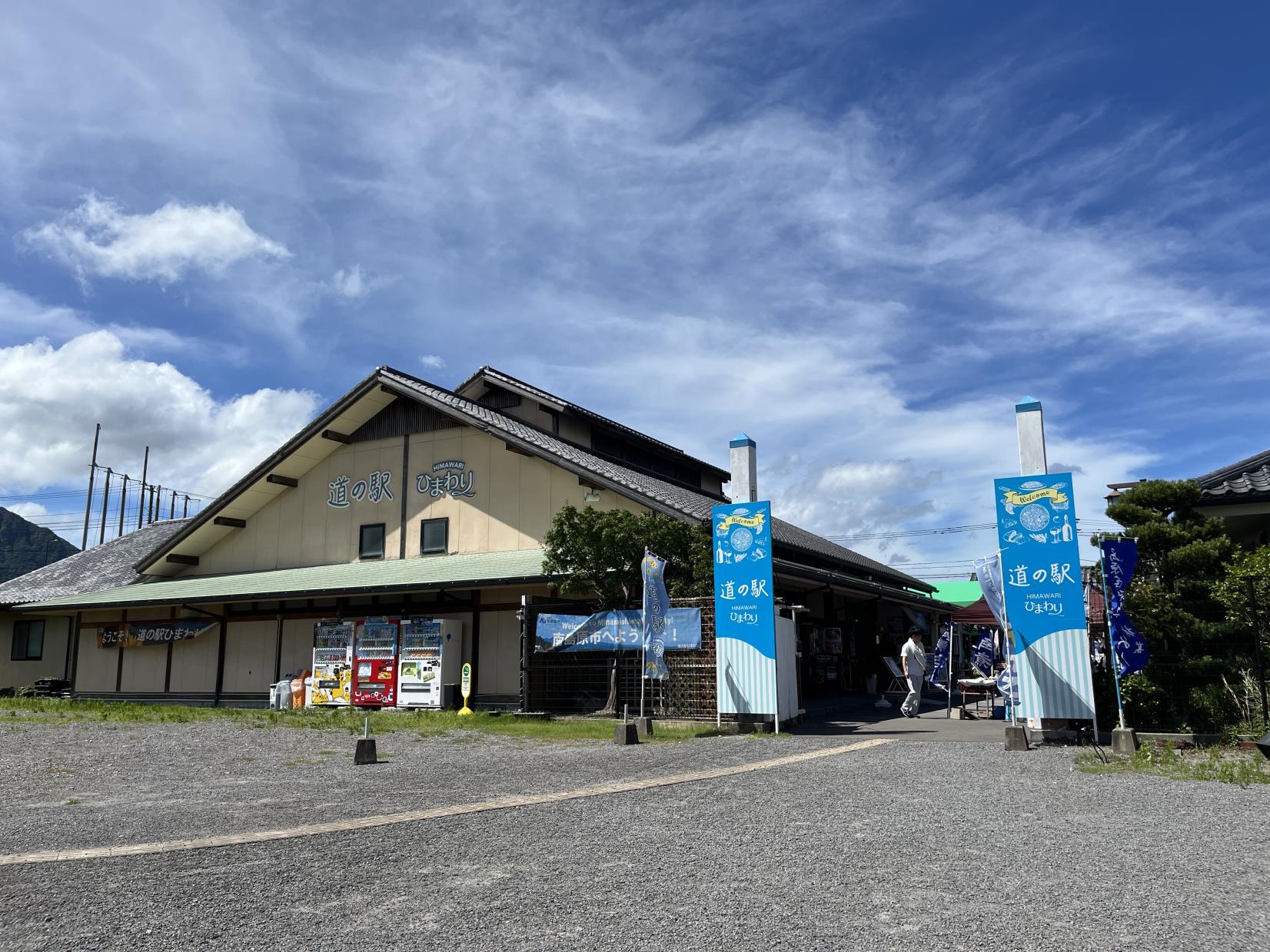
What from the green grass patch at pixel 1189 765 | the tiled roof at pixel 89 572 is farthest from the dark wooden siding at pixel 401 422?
the green grass patch at pixel 1189 765

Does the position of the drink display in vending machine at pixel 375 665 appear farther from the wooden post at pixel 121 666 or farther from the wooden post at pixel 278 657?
the wooden post at pixel 121 666

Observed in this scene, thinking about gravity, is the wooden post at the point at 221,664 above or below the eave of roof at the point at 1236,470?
below

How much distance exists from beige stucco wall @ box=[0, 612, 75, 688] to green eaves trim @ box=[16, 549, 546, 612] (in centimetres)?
213

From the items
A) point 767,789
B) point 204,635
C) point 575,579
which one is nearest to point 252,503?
point 204,635

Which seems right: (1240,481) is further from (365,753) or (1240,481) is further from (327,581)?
(327,581)

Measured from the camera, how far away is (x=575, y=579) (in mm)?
15648

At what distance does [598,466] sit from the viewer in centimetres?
1972

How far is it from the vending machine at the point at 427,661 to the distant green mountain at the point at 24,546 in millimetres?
86807

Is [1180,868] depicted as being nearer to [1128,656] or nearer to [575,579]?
[1128,656]

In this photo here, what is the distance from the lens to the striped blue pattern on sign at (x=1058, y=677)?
419 inches

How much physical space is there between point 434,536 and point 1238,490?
1517 cm

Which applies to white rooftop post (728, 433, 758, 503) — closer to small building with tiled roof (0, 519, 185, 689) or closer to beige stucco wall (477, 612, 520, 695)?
beige stucco wall (477, 612, 520, 695)

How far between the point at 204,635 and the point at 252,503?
3.44 m

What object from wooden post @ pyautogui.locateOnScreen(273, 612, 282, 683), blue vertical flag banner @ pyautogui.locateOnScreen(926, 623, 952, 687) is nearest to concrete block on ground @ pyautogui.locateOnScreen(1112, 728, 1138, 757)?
blue vertical flag banner @ pyautogui.locateOnScreen(926, 623, 952, 687)
